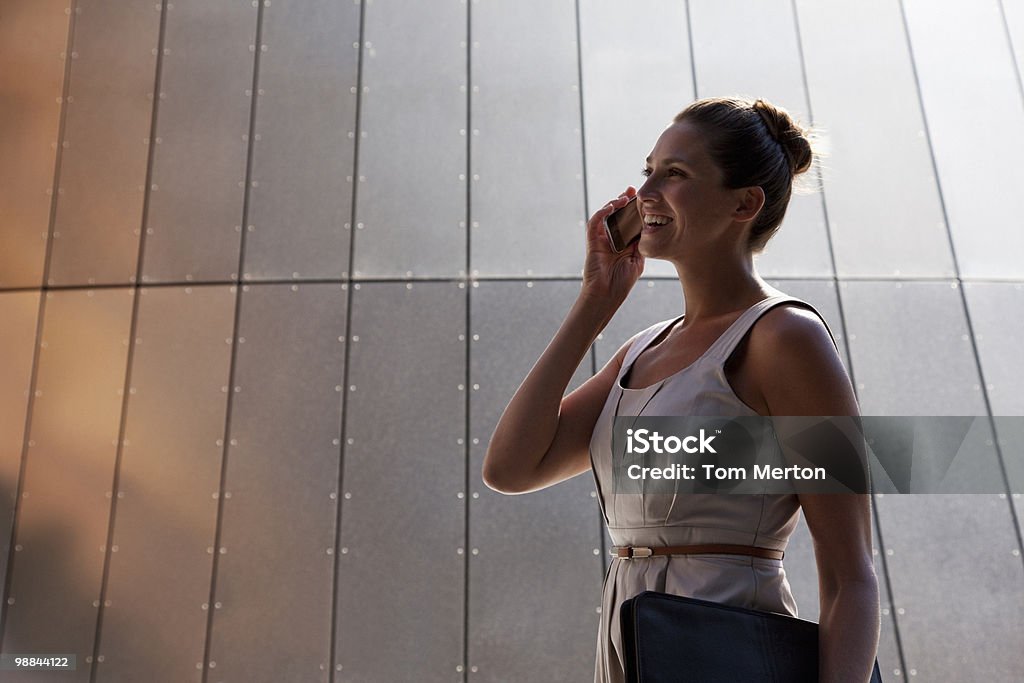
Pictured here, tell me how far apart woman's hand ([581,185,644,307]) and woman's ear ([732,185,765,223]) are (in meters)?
0.19

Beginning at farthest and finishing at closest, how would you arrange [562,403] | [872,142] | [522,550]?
[872,142] < [522,550] < [562,403]

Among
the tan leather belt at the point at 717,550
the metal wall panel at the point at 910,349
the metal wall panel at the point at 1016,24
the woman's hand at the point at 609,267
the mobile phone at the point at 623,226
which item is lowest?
the tan leather belt at the point at 717,550

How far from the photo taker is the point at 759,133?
131cm

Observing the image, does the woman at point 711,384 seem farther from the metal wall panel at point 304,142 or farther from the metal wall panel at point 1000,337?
the metal wall panel at point 1000,337

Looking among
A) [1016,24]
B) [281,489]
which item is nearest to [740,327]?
[281,489]

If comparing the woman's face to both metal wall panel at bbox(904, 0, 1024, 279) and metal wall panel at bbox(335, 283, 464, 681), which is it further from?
metal wall panel at bbox(904, 0, 1024, 279)

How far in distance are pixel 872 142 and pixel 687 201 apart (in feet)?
9.44

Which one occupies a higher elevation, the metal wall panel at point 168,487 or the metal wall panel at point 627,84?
the metal wall panel at point 627,84

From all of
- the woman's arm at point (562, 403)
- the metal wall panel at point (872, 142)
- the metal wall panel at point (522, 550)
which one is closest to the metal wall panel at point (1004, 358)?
the metal wall panel at point (872, 142)

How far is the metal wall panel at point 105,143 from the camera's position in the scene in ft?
11.9

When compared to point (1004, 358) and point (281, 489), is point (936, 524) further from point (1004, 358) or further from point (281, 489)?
point (281, 489)

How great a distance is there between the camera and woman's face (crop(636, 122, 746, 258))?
1287 mm

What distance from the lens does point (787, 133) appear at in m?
1.34

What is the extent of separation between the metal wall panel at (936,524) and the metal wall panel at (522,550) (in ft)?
4.01
